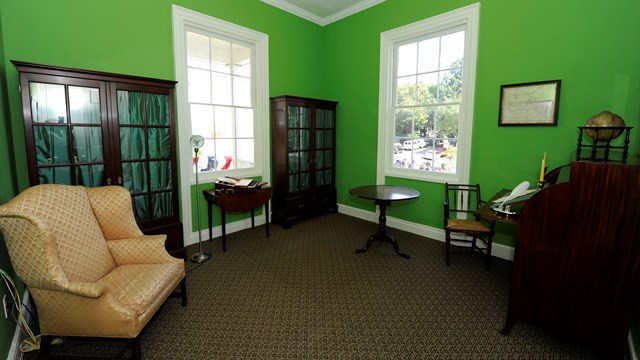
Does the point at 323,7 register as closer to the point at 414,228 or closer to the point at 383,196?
the point at 383,196

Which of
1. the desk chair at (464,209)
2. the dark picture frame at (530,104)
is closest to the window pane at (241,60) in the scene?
the desk chair at (464,209)

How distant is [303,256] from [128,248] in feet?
5.66

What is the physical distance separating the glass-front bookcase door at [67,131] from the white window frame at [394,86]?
11.0 ft

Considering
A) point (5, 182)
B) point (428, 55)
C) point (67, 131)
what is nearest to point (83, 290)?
point (5, 182)

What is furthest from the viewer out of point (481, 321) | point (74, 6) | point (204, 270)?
point (204, 270)

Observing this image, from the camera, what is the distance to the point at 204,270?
3039 mm

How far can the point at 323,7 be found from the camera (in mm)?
4562

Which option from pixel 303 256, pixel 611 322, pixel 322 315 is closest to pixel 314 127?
pixel 303 256

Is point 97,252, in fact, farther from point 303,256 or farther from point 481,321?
point 481,321

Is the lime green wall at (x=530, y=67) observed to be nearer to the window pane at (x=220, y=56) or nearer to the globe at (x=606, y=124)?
the globe at (x=606, y=124)

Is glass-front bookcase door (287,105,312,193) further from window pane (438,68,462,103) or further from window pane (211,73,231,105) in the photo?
window pane (438,68,462,103)

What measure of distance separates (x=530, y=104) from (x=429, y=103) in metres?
1.15

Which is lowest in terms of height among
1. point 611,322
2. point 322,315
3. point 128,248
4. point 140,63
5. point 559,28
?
point 322,315

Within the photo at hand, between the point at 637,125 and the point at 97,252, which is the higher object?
the point at 637,125
